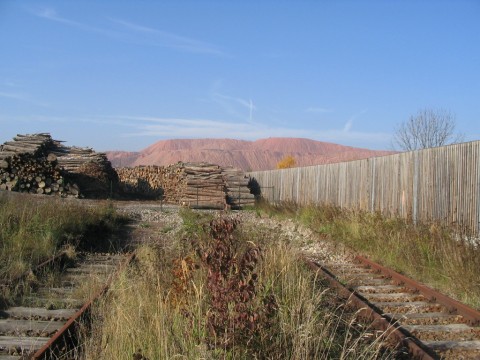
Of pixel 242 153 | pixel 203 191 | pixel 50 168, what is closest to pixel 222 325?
pixel 50 168

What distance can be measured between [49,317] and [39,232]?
518 cm

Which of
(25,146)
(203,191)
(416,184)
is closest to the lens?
(416,184)

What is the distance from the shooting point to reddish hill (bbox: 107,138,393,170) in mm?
131750

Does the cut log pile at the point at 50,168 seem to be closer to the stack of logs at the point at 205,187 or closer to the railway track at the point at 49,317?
the stack of logs at the point at 205,187

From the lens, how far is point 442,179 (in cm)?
1082

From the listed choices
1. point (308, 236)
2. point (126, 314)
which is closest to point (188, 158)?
point (308, 236)

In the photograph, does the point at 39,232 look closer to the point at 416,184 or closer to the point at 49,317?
the point at 49,317

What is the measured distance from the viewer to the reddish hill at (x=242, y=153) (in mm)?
131750

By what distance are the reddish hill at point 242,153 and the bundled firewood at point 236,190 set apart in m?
84.4

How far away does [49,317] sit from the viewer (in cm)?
561

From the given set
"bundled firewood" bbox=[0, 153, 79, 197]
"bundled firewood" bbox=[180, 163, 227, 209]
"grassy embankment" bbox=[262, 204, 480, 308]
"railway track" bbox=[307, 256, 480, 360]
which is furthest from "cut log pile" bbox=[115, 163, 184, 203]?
"railway track" bbox=[307, 256, 480, 360]

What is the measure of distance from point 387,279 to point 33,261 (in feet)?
18.7

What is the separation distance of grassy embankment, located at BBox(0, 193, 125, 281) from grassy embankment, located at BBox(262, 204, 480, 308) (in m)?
5.77

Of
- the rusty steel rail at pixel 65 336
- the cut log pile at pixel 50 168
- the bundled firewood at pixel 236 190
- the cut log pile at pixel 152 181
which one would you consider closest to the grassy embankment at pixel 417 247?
the rusty steel rail at pixel 65 336
